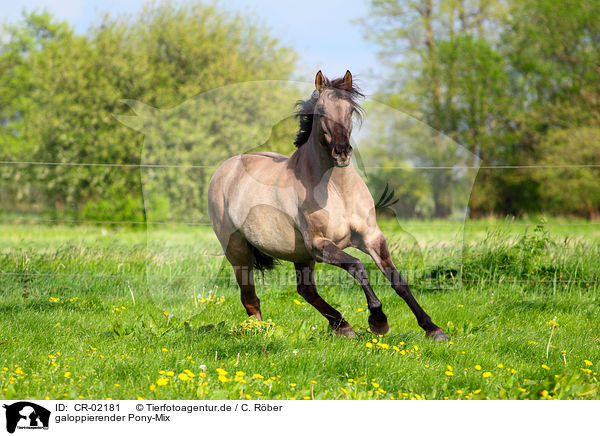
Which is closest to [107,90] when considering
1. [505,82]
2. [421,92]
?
[421,92]

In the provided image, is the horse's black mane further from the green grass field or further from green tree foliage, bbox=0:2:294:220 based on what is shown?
green tree foliage, bbox=0:2:294:220

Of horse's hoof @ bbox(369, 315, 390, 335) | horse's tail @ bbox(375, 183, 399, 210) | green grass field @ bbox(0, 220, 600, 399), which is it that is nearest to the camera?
green grass field @ bbox(0, 220, 600, 399)

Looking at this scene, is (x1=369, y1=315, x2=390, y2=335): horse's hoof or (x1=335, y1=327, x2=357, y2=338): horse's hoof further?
(x1=335, y1=327, x2=357, y2=338): horse's hoof

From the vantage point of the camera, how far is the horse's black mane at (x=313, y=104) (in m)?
4.25

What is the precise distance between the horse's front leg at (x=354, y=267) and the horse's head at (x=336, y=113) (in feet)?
2.40

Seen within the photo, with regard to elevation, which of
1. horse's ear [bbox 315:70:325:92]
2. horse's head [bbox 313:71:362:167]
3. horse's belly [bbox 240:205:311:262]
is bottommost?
horse's belly [bbox 240:205:311:262]

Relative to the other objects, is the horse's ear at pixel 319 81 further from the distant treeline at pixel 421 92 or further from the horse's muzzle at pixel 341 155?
the distant treeline at pixel 421 92

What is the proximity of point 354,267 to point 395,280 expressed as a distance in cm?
41

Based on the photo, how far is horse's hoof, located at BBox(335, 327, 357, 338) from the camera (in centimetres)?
485

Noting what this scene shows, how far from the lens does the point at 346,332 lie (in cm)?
489

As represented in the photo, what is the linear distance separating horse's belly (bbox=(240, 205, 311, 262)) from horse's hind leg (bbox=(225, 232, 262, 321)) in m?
0.52

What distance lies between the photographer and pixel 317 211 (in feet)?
14.9
